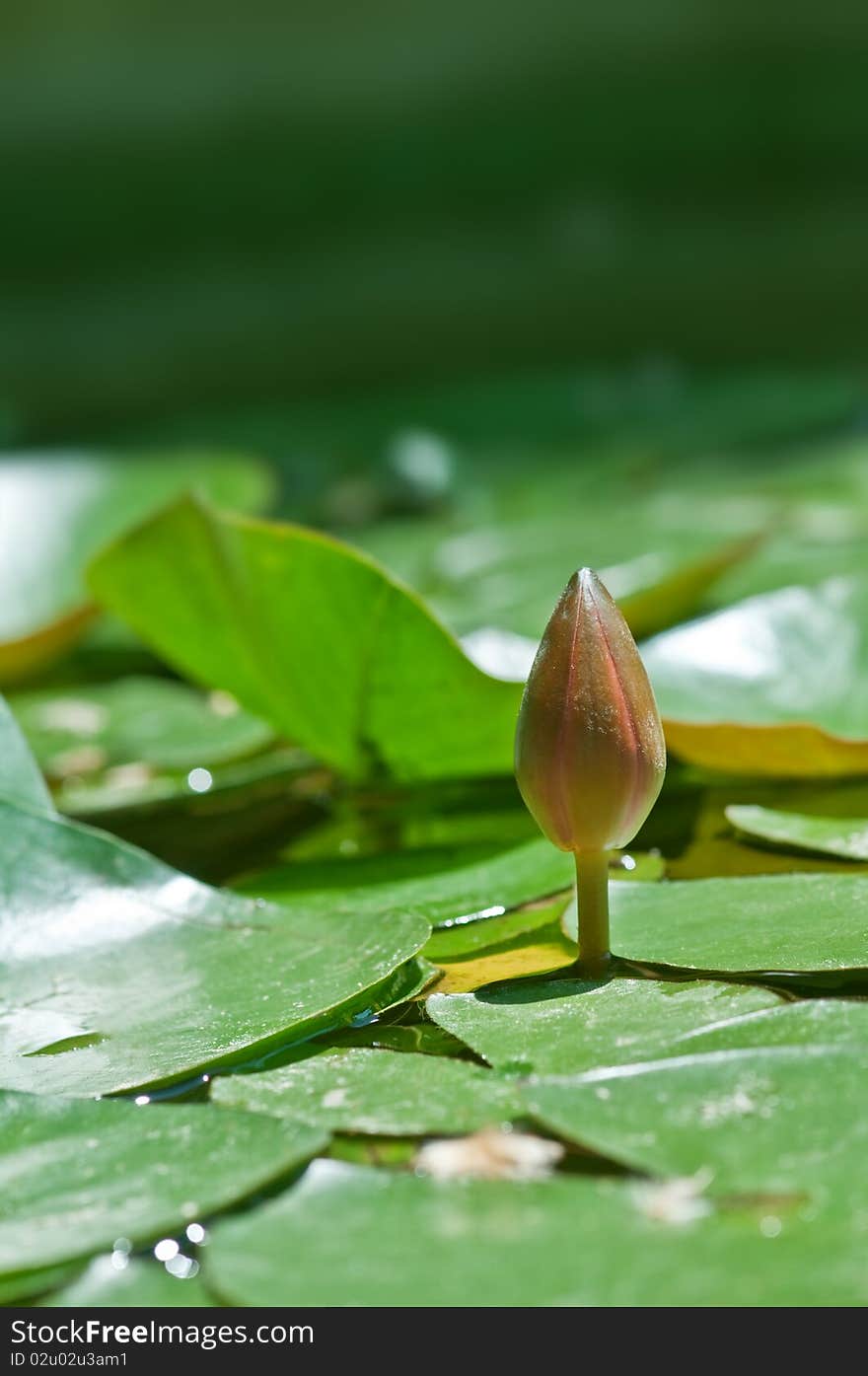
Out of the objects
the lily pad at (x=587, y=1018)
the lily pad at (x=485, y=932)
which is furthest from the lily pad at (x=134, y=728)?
the lily pad at (x=587, y=1018)

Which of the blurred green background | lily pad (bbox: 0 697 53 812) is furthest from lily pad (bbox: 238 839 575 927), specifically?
the blurred green background

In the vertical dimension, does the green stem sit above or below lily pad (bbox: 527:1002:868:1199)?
above

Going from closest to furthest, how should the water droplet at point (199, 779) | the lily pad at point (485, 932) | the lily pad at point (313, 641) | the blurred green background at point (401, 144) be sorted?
the lily pad at point (485, 932)
the lily pad at point (313, 641)
the water droplet at point (199, 779)
the blurred green background at point (401, 144)

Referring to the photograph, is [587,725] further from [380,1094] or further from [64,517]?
[64,517]

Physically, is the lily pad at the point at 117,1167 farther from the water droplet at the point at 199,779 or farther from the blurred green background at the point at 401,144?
the blurred green background at the point at 401,144

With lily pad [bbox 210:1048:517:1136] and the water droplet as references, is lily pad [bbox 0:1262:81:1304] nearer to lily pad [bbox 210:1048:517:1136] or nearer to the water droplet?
lily pad [bbox 210:1048:517:1136]

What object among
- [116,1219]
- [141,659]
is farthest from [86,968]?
[141,659]

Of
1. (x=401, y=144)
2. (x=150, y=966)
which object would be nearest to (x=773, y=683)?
(x=150, y=966)
